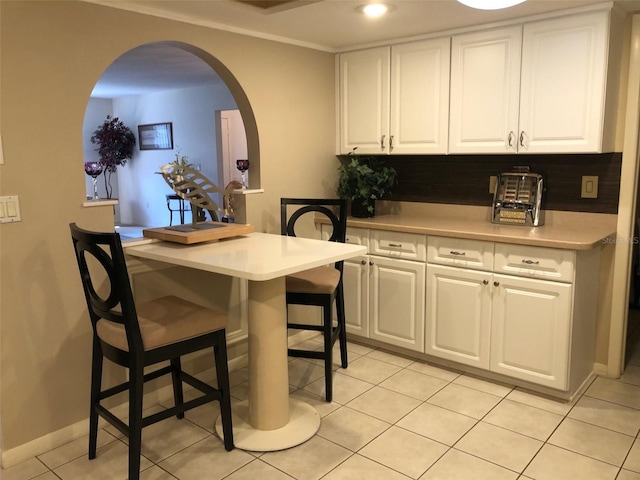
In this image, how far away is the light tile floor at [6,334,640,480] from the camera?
7.31 feet

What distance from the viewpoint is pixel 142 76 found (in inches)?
237

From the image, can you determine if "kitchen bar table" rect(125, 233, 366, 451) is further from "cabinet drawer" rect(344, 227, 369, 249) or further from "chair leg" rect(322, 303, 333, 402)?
"cabinet drawer" rect(344, 227, 369, 249)

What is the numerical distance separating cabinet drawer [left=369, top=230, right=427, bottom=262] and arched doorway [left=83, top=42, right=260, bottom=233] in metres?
2.83

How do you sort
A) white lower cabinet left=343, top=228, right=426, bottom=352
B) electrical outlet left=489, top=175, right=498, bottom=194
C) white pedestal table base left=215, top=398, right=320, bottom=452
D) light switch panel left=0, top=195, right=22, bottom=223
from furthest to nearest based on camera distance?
electrical outlet left=489, top=175, right=498, bottom=194, white lower cabinet left=343, top=228, right=426, bottom=352, white pedestal table base left=215, top=398, right=320, bottom=452, light switch panel left=0, top=195, right=22, bottom=223

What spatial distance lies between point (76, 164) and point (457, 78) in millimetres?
2198

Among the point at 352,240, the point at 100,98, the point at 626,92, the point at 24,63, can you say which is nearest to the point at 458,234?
the point at 352,240

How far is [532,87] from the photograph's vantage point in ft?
9.57

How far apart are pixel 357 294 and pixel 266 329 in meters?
1.29

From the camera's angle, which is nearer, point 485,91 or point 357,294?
point 485,91

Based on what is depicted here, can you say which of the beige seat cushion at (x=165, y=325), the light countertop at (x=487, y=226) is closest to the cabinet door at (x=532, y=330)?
the light countertop at (x=487, y=226)

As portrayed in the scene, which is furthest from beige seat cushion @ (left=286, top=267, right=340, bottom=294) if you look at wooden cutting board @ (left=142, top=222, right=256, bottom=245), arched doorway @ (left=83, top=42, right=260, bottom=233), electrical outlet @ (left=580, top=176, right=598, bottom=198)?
arched doorway @ (left=83, top=42, right=260, bottom=233)

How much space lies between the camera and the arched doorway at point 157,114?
19.2ft

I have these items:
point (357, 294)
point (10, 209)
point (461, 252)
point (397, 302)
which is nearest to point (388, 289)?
point (397, 302)

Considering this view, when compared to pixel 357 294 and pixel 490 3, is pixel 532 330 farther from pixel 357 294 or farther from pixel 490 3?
pixel 490 3
